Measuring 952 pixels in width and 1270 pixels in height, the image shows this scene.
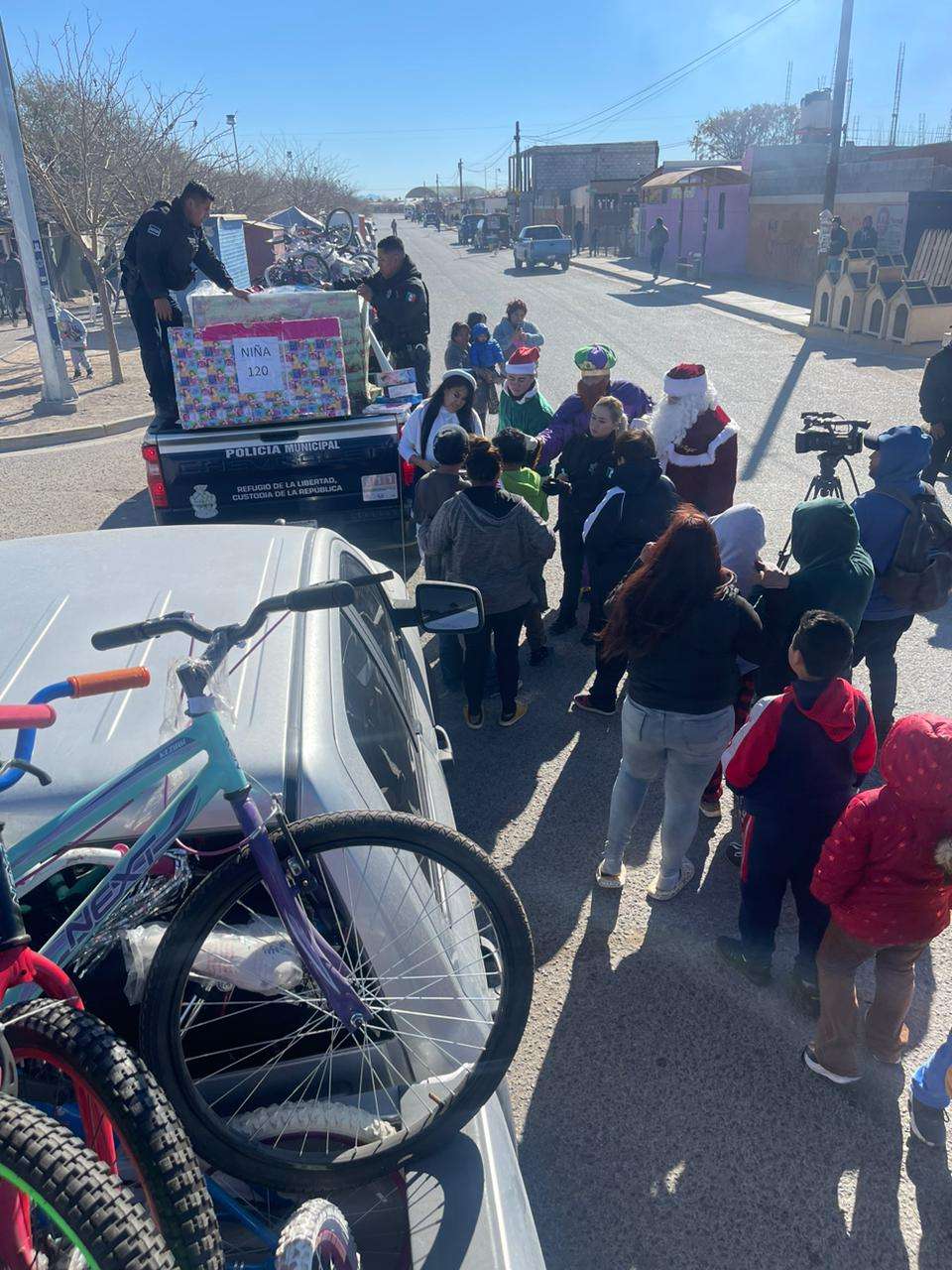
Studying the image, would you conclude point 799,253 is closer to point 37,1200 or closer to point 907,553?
point 907,553

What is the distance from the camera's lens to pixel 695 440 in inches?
226

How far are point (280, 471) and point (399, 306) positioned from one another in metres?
4.05

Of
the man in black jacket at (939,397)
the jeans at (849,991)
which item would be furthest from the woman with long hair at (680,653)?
the man in black jacket at (939,397)

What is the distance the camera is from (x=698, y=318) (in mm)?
22453

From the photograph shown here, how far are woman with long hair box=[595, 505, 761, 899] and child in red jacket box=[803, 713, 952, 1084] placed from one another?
81 cm

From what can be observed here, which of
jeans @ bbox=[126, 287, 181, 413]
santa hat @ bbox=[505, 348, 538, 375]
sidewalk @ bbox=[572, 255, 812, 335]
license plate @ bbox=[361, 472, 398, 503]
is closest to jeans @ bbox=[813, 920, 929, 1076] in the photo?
license plate @ bbox=[361, 472, 398, 503]

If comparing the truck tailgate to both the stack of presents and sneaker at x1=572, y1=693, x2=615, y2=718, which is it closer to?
the stack of presents

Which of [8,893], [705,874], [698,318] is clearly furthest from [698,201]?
[8,893]

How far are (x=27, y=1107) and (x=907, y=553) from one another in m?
4.22

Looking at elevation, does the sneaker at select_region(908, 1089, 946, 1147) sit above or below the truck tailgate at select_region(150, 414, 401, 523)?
below

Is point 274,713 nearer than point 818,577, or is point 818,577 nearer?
point 274,713

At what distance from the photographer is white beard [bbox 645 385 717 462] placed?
18.6 feet

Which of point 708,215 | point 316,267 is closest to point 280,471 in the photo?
point 316,267

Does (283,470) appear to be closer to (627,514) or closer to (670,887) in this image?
(627,514)
